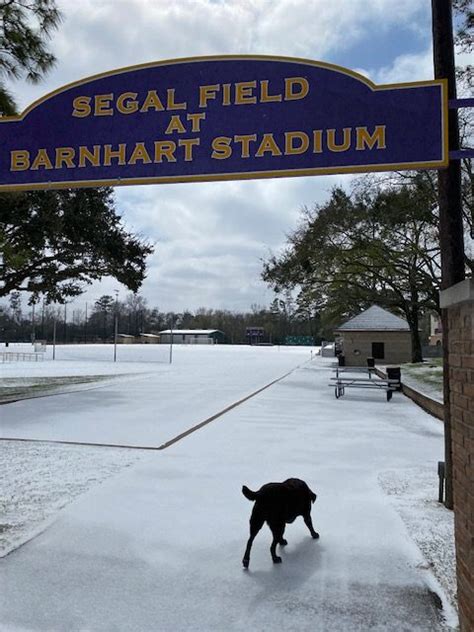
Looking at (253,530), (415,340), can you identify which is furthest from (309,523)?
(415,340)

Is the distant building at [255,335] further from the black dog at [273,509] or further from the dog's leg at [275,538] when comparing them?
the dog's leg at [275,538]

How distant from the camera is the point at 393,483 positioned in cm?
650

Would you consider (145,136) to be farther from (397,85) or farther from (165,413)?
(165,413)

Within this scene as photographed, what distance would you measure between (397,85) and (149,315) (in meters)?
133

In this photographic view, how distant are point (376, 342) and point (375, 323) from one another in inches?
53.6

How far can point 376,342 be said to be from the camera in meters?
37.7

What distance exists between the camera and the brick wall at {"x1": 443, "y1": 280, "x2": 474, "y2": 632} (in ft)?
9.16

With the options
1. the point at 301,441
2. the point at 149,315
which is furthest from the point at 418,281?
the point at 149,315

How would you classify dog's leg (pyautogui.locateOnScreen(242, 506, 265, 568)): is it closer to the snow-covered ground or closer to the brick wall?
the snow-covered ground

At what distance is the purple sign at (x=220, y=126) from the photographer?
3.86 meters

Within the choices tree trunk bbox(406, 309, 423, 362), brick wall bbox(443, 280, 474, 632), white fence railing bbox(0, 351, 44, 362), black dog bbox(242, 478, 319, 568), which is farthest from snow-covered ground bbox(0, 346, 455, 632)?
white fence railing bbox(0, 351, 44, 362)

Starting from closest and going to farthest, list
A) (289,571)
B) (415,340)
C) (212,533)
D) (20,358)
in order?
(289,571), (212,533), (415,340), (20,358)

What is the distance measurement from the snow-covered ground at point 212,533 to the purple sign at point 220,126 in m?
2.92

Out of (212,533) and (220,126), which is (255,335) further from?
(220,126)
